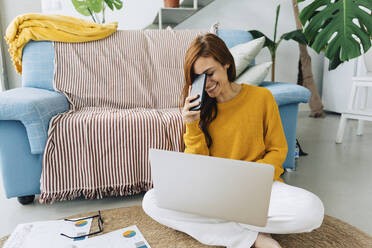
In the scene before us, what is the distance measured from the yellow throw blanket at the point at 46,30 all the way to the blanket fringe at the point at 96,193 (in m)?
1.01

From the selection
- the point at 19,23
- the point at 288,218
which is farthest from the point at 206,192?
the point at 19,23

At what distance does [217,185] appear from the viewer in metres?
0.70

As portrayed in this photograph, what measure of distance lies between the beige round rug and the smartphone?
1.72 ft

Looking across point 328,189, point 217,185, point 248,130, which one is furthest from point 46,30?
point 328,189

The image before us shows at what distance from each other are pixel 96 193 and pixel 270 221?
2.92 feet

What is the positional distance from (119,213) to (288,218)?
746mm

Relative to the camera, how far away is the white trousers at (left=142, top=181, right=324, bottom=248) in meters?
0.82

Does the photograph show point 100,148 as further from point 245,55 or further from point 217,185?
point 245,55

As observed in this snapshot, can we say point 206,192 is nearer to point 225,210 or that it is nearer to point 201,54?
point 225,210

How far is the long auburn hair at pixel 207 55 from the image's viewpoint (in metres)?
0.88

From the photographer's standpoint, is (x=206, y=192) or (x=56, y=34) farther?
(x=56, y=34)

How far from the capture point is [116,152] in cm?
129

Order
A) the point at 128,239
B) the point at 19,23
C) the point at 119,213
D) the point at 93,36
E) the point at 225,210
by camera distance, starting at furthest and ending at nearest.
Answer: the point at 93,36 < the point at 19,23 < the point at 119,213 < the point at 128,239 < the point at 225,210

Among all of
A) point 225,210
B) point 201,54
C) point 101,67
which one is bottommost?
point 225,210
